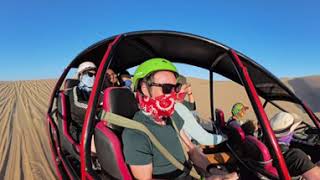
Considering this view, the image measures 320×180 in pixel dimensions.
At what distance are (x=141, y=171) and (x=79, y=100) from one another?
3846 millimetres

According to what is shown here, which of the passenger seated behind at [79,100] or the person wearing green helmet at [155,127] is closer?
the person wearing green helmet at [155,127]

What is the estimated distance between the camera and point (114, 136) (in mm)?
3584

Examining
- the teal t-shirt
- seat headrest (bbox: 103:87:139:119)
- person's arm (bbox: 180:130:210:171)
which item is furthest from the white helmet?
the teal t-shirt

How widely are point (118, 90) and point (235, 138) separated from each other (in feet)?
7.82

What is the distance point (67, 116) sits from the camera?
23.0 feet

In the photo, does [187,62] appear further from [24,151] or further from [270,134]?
[24,151]

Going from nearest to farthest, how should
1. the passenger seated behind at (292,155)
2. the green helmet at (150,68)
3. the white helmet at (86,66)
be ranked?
the green helmet at (150,68) < the passenger seated behind at (292,155) < the white helmet at (86,66)

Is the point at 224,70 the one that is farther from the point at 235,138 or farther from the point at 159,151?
the point at 159,151

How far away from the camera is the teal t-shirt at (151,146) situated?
129 inches

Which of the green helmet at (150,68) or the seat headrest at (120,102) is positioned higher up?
the green helmet at (150,68)

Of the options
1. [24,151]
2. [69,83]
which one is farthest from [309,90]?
[69,83]

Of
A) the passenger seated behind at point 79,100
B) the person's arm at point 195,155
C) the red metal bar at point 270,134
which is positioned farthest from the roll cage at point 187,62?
the person's arm at point 195,155

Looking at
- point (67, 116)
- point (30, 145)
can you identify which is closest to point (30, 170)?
point (67, 116)

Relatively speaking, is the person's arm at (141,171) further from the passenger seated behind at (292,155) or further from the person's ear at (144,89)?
the passenger seated behind at (292,155)
